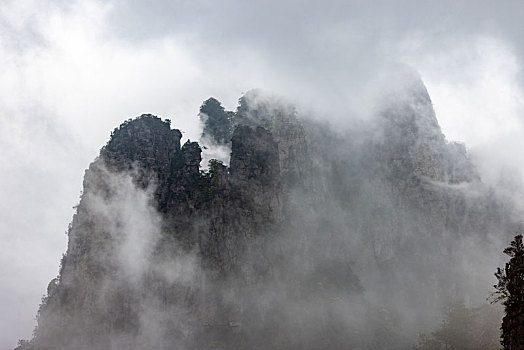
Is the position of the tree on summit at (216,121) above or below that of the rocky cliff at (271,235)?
above

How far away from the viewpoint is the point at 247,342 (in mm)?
68812

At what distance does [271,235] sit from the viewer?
7938 centimetres

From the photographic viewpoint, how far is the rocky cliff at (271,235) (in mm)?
70188

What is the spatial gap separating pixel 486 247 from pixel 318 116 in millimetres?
39156

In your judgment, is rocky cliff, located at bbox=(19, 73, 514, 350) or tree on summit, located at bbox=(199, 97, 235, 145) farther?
tree on summit, located at bbox=(199, 97, 235, 145)

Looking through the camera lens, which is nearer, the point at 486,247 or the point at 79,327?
the point at 79,327

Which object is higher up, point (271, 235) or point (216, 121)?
point (216, 121)

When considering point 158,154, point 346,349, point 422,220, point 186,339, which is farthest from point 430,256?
point 158,154

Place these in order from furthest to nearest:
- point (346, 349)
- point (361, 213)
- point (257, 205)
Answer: point (361, 213)
point (257, 205)
point (346, 349)

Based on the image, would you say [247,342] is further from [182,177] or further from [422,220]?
[422,220]

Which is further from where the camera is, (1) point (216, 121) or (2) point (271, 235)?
(1) point (216, 121)

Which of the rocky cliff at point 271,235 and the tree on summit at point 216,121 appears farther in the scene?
the tree on summit at point 216,121

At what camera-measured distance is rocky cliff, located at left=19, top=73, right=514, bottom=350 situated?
230ft

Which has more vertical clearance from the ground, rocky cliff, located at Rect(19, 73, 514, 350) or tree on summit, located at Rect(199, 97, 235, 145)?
tree on summit, located at Rect(199, 97, 235, 145)
